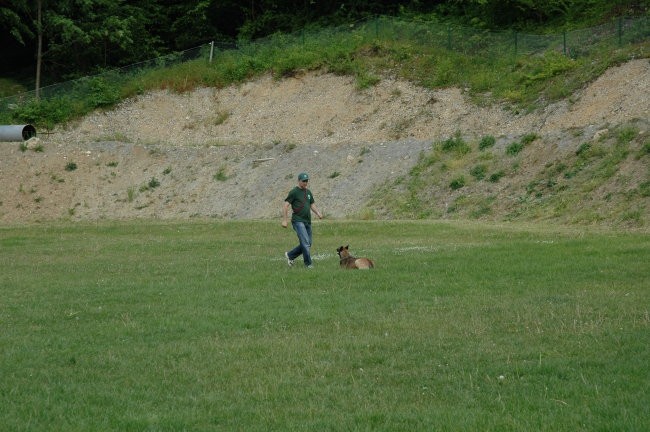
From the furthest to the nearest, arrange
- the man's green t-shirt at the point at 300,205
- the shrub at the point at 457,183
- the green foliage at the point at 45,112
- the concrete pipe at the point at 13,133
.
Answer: the green foliage at the point at 45,112, the concrete pipe at the point at 13,133, the shrub at the point at 457,183, the man's green t-shirt at the point at 300,205

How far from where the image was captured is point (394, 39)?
5103cm

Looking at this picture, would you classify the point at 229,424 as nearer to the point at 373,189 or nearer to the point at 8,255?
the point at 8,255

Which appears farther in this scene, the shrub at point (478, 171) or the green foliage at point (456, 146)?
the green foliage at point (456, 146)

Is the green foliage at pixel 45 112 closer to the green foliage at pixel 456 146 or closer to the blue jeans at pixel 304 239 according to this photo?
the green foliage at pixel 456 146

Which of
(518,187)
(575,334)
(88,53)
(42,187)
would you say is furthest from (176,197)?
(575,334)

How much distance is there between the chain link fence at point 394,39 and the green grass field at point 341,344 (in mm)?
24682

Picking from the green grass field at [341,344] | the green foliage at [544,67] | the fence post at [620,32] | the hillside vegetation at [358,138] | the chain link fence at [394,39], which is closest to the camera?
the green grass field at [341,344]

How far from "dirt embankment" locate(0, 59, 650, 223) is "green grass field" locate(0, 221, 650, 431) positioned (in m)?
19.0

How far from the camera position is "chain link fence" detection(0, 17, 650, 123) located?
43.2 metres

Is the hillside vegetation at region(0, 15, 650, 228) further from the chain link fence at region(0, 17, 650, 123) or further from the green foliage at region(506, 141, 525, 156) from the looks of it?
the chain link fence at region(0, 17, 650, 123)

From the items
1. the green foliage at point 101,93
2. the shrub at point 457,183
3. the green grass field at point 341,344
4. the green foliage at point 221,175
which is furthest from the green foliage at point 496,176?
the green foliage at point 101,93

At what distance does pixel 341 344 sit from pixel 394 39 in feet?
139

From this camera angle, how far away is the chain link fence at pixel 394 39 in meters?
43.2

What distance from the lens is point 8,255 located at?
25469 mm
